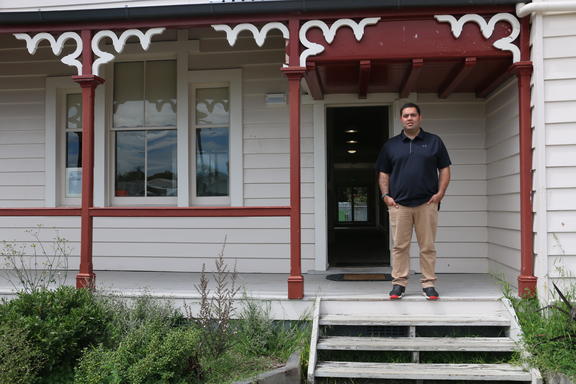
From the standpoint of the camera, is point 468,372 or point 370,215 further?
point 370,215

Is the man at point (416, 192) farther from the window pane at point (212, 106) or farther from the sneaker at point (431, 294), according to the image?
the window pane at point (212, 106)

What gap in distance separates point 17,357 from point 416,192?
10.3 ft

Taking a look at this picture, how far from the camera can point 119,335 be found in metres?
3.68

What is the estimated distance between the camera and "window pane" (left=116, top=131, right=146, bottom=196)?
6125 mm

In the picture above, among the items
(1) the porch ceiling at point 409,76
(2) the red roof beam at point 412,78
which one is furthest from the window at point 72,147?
(2) the red roof beam at point 412,78

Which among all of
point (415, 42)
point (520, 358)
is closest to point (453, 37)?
point (415, 42)

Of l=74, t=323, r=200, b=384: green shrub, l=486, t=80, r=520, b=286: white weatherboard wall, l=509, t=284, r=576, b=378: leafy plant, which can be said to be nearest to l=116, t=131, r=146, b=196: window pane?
l=74, t=323, r=200, b=384: green shrub

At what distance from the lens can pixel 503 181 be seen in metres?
4.96

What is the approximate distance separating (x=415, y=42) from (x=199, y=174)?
3.05 metres

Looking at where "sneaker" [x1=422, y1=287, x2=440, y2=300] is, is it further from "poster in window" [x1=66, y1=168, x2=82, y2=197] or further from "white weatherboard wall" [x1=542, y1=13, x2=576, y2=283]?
"poster in window" [x1=66, y1=168, x2=82, y2=197]

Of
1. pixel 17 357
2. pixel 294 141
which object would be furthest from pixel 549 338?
pixel 17 357

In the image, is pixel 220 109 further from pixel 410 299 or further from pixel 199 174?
pixel 410 299

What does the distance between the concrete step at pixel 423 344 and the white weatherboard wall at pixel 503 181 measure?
118cm

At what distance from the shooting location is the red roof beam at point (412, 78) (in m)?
4.32
